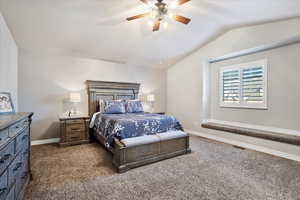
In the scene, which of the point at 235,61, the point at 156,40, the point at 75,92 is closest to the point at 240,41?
the point at 235,61

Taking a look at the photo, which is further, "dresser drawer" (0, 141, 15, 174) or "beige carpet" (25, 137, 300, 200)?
"beige carpet" (25, 137, 300, 200)

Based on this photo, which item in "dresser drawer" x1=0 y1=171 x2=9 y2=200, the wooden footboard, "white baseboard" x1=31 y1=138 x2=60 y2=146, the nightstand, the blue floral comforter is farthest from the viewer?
"white baseboard" x1=31 y1=138 x2=60 y2=146

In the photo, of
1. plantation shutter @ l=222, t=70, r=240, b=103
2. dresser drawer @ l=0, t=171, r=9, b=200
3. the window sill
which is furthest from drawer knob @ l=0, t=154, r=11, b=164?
plantation shutter @ l=222, t=70, r=240, b=103

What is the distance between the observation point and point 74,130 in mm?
3676

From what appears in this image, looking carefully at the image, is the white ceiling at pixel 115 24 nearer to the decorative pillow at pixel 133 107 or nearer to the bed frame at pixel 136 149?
the bed frame at pixel 136 149

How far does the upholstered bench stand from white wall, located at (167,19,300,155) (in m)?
1.72

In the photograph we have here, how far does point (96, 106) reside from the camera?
4.36 meters

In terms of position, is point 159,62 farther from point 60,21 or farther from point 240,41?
point 60,21

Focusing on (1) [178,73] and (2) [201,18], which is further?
(1) [178,73]

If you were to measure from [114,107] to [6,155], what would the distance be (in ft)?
9.16

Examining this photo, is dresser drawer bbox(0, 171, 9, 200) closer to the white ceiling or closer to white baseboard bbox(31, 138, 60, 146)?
the white ceiling

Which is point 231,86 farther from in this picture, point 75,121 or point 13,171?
point 13,171

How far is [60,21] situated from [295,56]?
4715 millimetres

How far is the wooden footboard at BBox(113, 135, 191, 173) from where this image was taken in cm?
244
